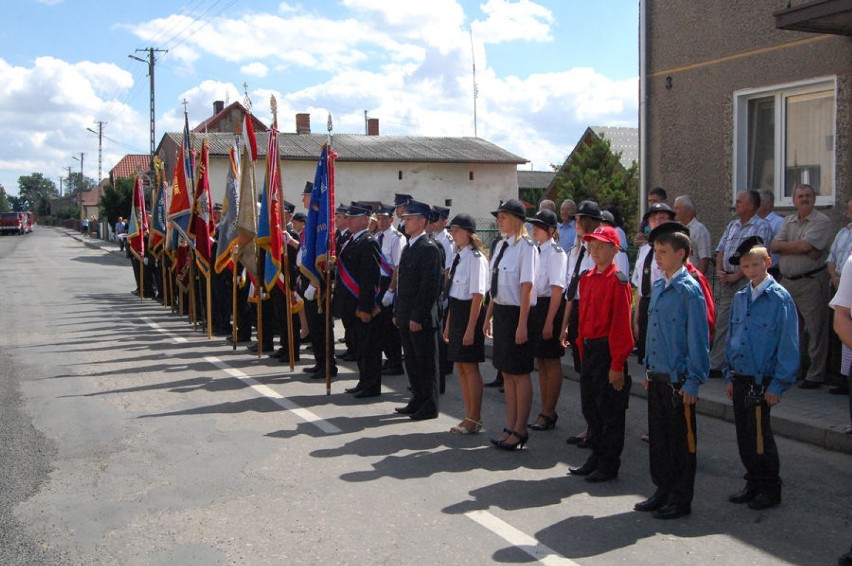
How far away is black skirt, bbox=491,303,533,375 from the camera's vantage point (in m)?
7.00

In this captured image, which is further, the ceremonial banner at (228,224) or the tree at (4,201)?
the tree at (4,201)

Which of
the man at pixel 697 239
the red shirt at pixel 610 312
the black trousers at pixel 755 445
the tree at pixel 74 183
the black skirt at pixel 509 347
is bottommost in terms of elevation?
the black trousers at pixel 755 445

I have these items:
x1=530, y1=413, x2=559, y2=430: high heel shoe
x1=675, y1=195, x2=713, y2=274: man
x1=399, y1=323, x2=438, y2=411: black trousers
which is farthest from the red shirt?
x1=675, y1=195, x2=713, y2=274: man

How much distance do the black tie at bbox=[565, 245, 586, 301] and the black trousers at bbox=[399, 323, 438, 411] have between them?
4.51 ft

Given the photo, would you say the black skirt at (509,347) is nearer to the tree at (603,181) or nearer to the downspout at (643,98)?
the downspout at (643,98)

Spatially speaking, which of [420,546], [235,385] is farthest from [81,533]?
[235,385]

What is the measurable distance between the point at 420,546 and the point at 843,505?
2949mm

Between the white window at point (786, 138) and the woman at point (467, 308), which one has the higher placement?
the white window at point (786, 138)

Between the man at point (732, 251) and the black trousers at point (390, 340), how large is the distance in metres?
3.81

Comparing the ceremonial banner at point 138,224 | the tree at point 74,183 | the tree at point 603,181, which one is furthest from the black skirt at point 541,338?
the tree at point 74,183

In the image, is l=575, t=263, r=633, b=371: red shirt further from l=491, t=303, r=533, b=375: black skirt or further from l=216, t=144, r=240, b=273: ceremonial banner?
l=216, t=144, r=240, b=273: ceremonial banner

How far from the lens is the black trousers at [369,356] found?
916 cm

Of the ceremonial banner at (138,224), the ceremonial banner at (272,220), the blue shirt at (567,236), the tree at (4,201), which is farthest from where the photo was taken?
the tree at (4,201)

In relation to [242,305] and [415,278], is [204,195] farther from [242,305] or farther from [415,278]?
[415,278]
